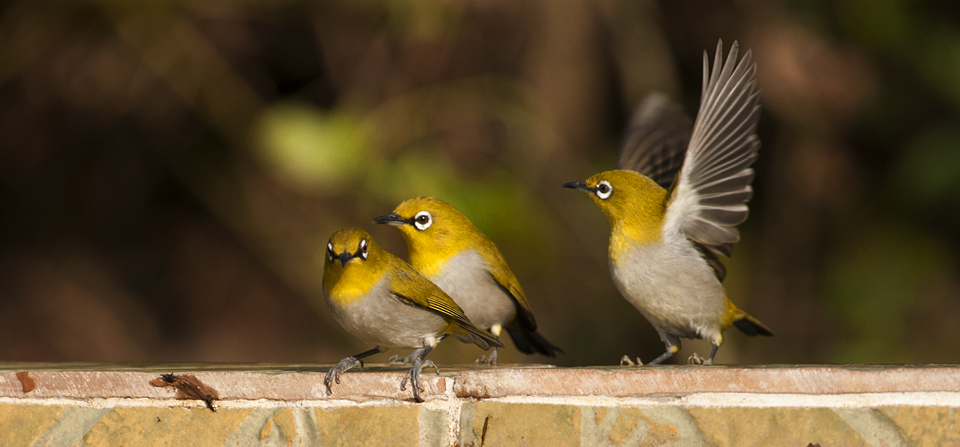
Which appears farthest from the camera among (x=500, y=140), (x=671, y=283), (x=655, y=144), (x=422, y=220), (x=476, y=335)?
(x=500, y=140)

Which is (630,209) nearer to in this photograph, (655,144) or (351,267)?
(655,144)

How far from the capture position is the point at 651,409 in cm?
239

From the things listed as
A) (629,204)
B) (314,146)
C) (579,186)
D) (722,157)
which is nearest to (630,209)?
(629,204)

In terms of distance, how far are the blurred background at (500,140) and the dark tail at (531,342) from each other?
1960 millimetres

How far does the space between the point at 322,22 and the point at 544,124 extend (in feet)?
6.59

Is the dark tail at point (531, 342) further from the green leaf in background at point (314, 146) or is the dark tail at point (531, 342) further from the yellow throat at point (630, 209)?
the green leaf in background at point (314, 146)

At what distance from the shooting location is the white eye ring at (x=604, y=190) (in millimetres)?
3070

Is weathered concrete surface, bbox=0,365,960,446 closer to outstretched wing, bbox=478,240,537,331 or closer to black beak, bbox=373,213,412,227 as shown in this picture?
black beak, bbox=373,213,412,227

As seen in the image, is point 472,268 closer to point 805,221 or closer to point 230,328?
point 805,221

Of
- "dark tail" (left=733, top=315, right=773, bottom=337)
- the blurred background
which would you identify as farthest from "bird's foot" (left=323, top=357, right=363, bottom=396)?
the blurred background

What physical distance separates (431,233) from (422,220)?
7cm

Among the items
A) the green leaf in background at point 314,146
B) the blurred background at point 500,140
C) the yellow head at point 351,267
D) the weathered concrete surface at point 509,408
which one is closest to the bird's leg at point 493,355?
the yellow head at point 351,267

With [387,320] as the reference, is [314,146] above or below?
above

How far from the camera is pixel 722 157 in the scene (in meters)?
2.97
